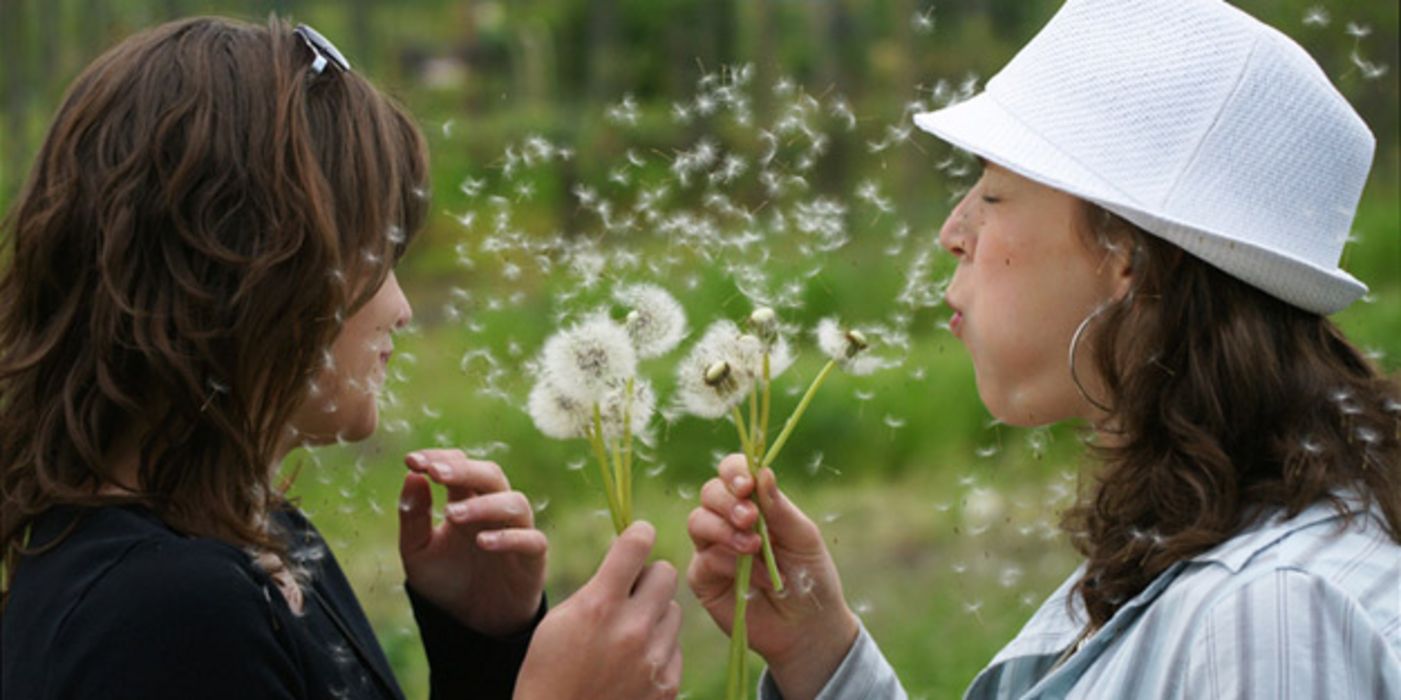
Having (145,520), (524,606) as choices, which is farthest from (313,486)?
(145,520)

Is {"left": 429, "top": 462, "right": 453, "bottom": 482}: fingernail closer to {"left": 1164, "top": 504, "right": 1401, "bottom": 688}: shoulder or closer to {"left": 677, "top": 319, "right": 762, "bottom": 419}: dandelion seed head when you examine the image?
{"left": 677, "top": 319, "right": 762, "bottom": 419}: dandelion seed head

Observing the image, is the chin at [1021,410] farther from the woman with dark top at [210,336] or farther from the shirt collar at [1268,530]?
the woman with dark top at [210,336]

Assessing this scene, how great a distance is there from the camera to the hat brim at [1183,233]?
168 cm

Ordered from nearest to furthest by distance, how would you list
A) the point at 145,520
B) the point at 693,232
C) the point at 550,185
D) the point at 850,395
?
the point at 145,520
the point at 693,232
the point at 850,395
the point at 550,185

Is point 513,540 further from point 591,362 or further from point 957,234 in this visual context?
point 957,234

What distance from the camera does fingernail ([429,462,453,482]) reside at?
1876 mm

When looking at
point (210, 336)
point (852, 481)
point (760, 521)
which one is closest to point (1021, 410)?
point (760, 521)

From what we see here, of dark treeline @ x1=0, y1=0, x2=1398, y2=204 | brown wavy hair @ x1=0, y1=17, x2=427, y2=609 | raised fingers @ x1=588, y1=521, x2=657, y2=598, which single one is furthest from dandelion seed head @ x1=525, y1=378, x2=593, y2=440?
dark treeline @ x1=0, y1=0, x2=1398, y2=204

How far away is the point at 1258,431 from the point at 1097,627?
0.84 ft

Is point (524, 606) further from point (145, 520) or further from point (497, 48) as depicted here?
point (497, 48)

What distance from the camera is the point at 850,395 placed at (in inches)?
195

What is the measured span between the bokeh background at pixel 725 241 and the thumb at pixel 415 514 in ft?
0.86

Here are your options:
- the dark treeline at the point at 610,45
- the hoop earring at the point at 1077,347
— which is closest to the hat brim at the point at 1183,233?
the hoop earring at the point at 1077,347

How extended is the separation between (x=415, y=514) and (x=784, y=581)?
0.41m
